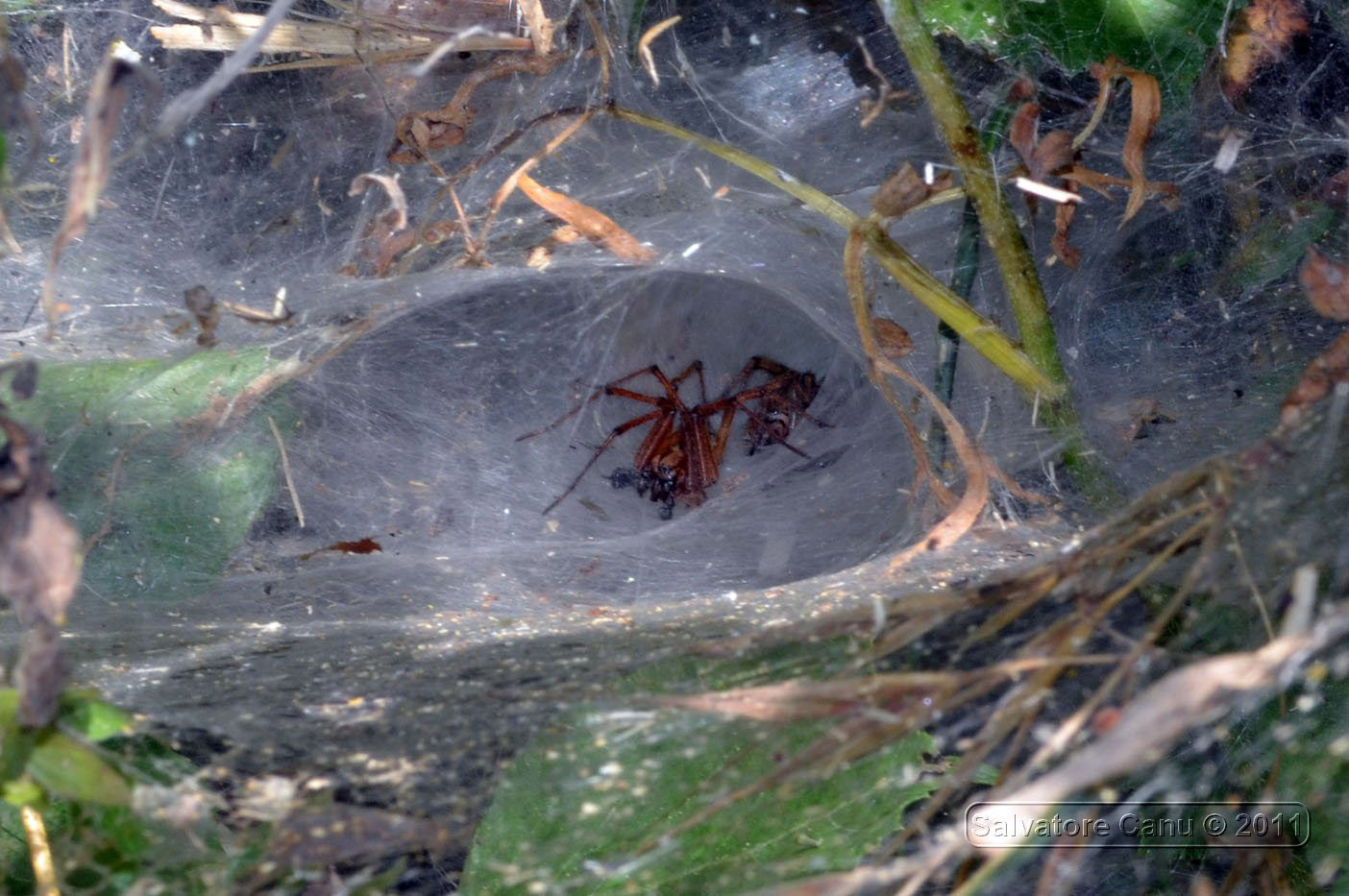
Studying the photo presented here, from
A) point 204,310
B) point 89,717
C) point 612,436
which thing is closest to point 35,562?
point 89,717

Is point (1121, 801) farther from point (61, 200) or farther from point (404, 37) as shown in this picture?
point (61, 200)

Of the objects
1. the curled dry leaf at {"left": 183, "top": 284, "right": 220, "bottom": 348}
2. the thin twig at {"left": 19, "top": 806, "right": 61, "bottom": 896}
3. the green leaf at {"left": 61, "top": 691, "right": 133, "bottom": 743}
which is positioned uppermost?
the curled dry leaf at {"left": 183, "top": 284, "right": 220, "bottom": 348}

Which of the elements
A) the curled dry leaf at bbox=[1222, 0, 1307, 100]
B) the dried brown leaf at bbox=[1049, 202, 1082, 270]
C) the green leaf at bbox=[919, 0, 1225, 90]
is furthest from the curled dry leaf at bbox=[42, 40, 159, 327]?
the curled dry leaf at bbox=[1222, 0, 1307, 100]

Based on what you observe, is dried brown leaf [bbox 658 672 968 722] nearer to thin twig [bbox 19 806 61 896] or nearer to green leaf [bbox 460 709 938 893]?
green leaf [bbox 460 709 938 893]

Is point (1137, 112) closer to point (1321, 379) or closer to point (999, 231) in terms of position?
point (999, 231)

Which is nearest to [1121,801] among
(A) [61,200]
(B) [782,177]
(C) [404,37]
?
(B) [782,177]
